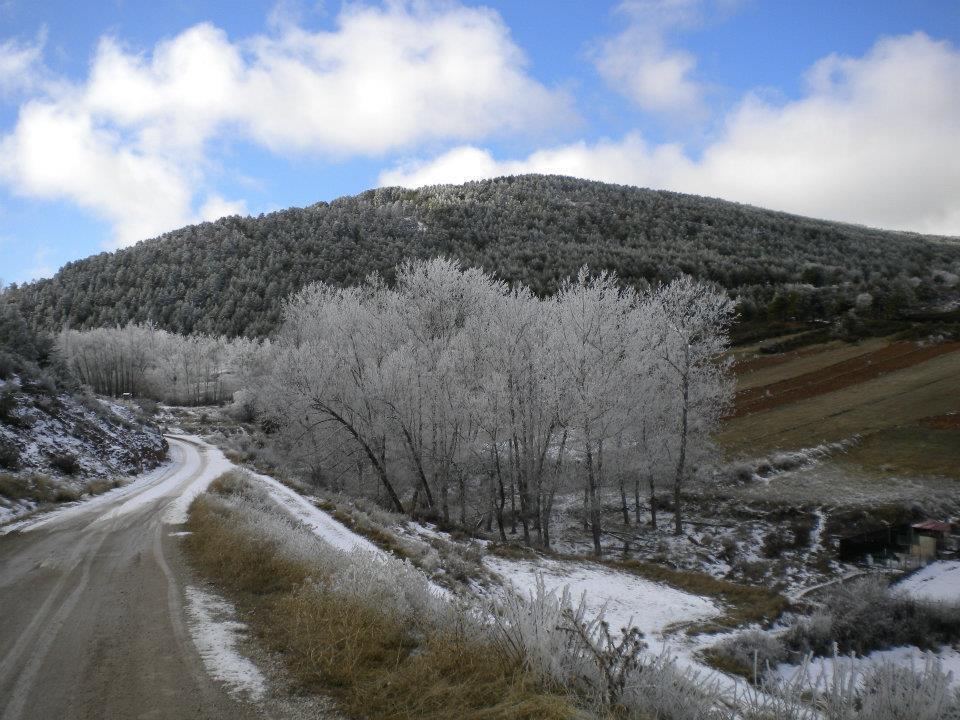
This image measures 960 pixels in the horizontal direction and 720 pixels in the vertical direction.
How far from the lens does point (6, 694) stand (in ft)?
16.3

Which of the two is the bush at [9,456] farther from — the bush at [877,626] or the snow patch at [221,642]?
the bush at [877,626]

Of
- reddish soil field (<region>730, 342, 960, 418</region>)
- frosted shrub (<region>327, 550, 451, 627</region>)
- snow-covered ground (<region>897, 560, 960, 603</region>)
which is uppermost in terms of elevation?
frosted shrub (<region>327, 550, 451, 627</region>)

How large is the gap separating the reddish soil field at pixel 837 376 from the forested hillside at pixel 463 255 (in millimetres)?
30147

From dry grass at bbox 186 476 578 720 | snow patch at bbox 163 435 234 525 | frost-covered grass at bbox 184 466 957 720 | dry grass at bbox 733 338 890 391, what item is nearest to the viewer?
frost-covered grass at bbox 184 466 957 720

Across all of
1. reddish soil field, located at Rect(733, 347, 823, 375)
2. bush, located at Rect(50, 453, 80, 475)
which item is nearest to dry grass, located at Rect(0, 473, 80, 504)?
bush, located at Rect(50, 453, 80, 475)

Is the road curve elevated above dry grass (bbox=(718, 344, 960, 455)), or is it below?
above

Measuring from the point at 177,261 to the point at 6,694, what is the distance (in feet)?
540

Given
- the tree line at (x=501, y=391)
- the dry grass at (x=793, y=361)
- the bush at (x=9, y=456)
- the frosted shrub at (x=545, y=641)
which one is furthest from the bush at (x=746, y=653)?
the dry grass at (x=793, y=361)

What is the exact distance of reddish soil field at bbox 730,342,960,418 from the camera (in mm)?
45219

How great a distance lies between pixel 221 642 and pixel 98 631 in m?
1.68

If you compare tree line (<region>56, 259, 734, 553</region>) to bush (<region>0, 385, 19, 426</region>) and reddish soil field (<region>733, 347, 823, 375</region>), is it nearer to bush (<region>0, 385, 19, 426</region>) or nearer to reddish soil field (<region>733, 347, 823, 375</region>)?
bush (<region>0, 385, 19, 426</region>)

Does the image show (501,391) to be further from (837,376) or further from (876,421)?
(837,376)

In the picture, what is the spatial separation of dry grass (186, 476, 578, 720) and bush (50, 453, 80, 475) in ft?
50.4

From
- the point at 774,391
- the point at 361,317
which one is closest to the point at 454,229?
the point at 774,391
